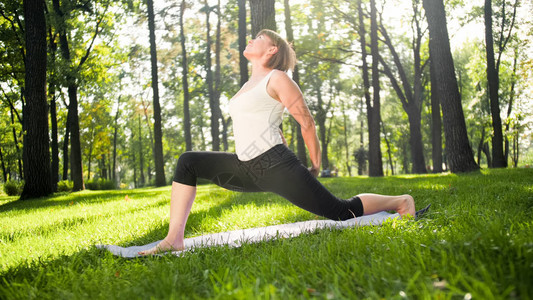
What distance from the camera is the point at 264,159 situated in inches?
123

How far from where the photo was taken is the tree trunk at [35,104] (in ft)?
39.4

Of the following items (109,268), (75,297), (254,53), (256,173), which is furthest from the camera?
(254,53)

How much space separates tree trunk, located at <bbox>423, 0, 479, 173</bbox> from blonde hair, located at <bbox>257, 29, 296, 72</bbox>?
9.00 m

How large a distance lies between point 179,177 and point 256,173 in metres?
0.69

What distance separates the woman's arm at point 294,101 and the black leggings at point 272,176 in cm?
20

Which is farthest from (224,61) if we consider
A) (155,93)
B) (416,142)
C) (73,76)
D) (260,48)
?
(260,48)

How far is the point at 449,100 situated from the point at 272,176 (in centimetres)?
962

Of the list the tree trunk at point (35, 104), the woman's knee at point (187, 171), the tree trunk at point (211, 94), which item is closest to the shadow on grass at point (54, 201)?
the tree trunk at point (35, 104)

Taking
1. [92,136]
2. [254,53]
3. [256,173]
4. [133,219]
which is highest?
[92,136]

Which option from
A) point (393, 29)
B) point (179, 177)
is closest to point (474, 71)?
point (393, 29)

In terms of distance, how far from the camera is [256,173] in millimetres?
3178

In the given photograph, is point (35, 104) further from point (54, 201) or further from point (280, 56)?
point (280, 56)

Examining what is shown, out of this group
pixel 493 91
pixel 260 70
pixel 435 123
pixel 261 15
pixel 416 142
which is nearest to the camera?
pixel 260 70

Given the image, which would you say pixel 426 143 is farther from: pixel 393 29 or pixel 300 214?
pixel 300 214
